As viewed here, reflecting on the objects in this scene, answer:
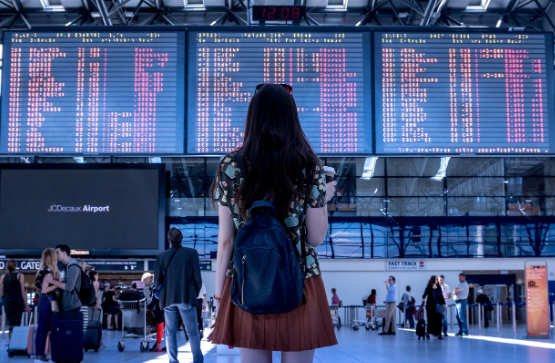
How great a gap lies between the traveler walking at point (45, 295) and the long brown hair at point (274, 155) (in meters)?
5.36

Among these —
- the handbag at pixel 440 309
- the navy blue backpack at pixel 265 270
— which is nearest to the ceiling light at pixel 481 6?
the handbag at pixel 440 309

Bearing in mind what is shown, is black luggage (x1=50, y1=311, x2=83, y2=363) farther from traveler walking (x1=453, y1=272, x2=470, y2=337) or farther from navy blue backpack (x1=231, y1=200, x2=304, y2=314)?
traveler walking (x1=453, y1=272, x2=470, y2=337)

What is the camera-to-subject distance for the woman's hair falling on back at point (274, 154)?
7.09 ft

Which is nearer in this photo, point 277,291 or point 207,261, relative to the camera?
point 277,291

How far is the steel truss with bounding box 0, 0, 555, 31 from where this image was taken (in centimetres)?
2561

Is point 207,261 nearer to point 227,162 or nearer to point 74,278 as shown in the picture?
point 74,278

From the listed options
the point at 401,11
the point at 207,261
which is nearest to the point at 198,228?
the point at 207,261

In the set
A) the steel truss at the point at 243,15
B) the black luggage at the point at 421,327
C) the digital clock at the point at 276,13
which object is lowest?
the black luggage at the point at 421,327

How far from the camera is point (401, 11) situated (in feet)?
87.4

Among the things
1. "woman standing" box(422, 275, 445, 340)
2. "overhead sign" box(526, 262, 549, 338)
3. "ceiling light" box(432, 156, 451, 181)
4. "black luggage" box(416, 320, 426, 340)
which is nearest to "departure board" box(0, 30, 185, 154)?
"black luggage" box(416, 320, 426, 340)

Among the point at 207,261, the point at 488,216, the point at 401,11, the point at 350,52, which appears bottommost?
the point at 207,261

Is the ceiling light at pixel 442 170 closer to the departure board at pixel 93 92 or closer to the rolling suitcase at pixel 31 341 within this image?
the departure board at pixel 93 92

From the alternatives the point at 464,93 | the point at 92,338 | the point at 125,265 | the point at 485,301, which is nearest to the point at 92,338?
the point at 92,338

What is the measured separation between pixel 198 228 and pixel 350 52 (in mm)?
16697
